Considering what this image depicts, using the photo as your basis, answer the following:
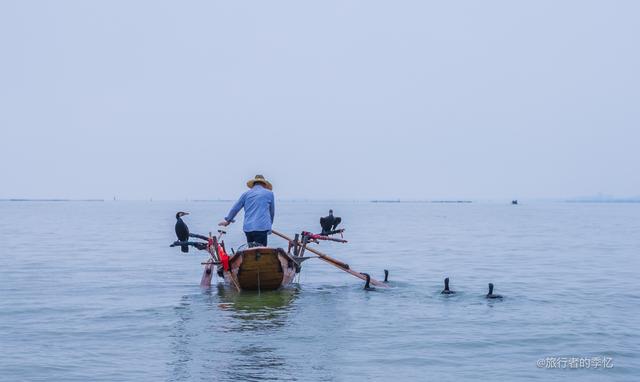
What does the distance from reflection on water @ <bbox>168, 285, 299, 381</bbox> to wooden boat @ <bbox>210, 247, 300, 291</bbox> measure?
11.6 inches

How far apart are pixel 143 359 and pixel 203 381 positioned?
194 cm

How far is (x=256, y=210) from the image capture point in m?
18.5

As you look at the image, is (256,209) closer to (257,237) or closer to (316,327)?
(257,237)

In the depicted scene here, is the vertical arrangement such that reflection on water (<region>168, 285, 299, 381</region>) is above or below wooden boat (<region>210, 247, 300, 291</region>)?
below

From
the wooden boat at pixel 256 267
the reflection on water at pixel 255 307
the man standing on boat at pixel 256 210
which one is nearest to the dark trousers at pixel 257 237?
the man standing on boat at pixel 256 210

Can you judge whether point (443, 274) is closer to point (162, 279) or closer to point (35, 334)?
point (162, 279)

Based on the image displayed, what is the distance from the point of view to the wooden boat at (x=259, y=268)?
17750 mm

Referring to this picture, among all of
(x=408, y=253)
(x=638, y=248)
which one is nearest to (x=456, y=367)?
(x=408, y=253)

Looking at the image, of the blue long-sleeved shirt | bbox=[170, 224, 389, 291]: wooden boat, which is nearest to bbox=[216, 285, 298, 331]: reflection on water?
bbox=[170, 224, 389, 291]: wooden boat

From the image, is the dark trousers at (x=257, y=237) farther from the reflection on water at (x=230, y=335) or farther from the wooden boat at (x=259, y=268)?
the reflection on water at (x=230, y=335)

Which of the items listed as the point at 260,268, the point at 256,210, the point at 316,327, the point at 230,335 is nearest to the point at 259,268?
the point at 260,268

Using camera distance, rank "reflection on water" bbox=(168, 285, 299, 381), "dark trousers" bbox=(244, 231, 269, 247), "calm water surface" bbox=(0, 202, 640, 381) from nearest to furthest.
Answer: "reflection on water" bbox=(168, 285, 299, 381)
"calm water surface" bbox=(0, 202, 640, 381)
"dark trousers" bbox=(244, 231, 269, 247)

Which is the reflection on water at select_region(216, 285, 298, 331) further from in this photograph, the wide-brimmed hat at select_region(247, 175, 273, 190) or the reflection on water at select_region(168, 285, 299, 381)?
the wide-brimmed hat at select_region(247, 175, 273, 190)

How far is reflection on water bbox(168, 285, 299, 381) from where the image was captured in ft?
35.3
